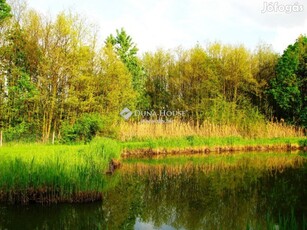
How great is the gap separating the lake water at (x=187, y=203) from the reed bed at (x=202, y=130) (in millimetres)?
5668

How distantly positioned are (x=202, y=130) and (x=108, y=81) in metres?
6.16

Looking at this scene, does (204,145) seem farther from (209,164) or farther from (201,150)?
(209,164)

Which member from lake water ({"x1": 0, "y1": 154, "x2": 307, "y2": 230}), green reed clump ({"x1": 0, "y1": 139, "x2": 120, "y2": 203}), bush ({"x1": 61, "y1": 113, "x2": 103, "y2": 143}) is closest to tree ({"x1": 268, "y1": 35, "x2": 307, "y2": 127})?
lake water ({"x1": 0, "y1": 154, "x2": 307, "y2": 230})

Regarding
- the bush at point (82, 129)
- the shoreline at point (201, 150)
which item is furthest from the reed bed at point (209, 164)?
the bush at point (82, 129)

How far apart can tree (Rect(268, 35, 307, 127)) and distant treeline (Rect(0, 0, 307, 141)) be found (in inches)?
2.7

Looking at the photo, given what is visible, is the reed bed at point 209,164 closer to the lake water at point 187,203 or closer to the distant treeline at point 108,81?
the lake water at point 187,203

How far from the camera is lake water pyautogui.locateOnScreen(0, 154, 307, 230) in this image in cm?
653

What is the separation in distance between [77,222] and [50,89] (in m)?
12.2

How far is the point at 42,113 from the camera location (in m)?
17.5

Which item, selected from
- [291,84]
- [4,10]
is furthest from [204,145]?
[4,10]

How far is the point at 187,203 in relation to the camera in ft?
26.9

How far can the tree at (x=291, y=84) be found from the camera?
80.4ft

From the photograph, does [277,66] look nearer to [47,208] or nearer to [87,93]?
[87,93]

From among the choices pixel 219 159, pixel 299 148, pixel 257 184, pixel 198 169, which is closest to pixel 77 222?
pixel 257 184
